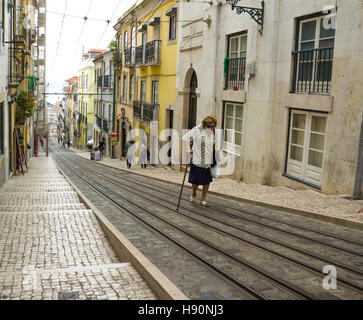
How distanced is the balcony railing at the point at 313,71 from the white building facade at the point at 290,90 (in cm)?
2

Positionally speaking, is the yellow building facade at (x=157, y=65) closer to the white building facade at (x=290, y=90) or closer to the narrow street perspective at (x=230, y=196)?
the narrow street perspective at (x=230, y=196)

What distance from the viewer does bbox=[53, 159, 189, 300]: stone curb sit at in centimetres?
367

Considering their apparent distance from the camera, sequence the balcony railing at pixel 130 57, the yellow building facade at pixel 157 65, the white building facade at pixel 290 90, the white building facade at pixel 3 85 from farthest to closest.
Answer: the balcony railing at pixel 130 57 < the yellow building facade at pixel 157 65 < the white building facade at pixel 3 85 < the white building facade at pixel 290 90

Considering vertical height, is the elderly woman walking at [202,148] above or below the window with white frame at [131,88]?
below

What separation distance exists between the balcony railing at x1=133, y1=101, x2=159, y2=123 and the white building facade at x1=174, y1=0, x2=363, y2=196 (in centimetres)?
796

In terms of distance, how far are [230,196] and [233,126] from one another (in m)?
5.50

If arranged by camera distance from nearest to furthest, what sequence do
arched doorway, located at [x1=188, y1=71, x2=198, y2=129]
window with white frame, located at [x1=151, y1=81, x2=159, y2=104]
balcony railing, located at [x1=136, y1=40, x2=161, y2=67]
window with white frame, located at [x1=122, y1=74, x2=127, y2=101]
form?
1. arched doorway, located at [x1=188, y1=71, x2=198, y2=129]
2. balcony railing, located at [x1=136, y1=40, x2=161, y2=67]
3. window with white frame, located at [x1=151, y1=81, x2=159, y2=104]
4. window with white frame, located at [x1=122, y1=74, x2=127, y2=101]

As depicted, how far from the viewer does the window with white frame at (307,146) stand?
10.0 meters

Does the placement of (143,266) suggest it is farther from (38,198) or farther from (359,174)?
(38,198)

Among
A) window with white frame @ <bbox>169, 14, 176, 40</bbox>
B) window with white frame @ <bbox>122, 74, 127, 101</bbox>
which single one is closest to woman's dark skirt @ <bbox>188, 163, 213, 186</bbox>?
window with white frame @ <bbox>169, 14, 176, 40</bbox>

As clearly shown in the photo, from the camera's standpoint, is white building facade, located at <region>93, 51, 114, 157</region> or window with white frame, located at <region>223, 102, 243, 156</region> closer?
window with white frame, located at <region>223, 102, 243, 156</region>

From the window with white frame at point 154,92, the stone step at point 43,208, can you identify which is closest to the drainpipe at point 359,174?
the stone step at point 43,208

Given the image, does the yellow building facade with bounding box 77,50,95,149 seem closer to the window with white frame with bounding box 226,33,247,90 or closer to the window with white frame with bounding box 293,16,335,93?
the window with white frame with bounding box 226,33,247,90

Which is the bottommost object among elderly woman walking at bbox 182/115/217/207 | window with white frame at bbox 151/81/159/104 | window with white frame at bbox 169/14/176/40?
elderly woman walking at bbox 182/115/217/207
